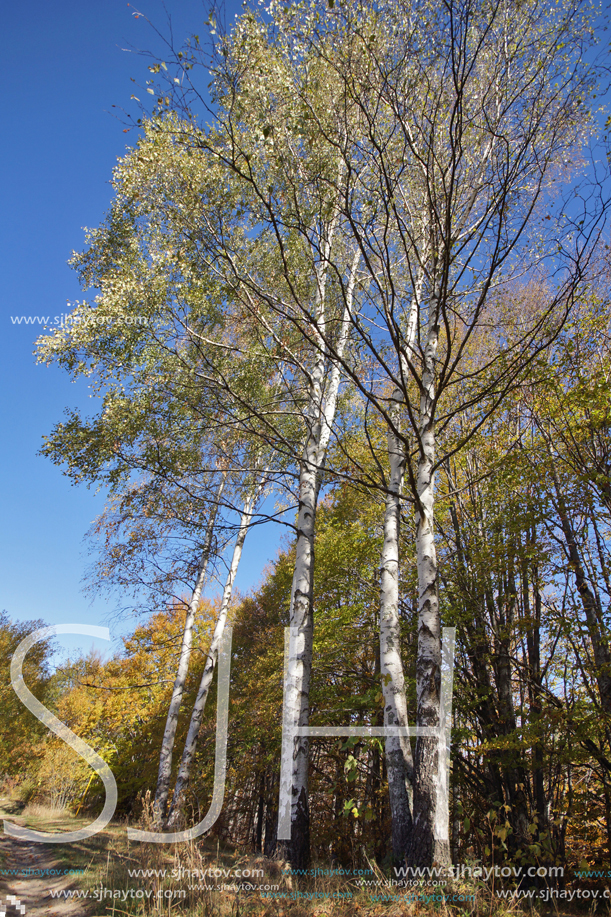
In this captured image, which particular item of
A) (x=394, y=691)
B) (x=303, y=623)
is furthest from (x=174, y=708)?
(x=394, y=691)

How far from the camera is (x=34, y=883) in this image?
5.07 metres

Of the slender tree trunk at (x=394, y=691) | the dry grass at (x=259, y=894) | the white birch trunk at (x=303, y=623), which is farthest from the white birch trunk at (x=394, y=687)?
the white birch trunk at (x=303, y=623)

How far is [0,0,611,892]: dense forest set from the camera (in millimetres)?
3529

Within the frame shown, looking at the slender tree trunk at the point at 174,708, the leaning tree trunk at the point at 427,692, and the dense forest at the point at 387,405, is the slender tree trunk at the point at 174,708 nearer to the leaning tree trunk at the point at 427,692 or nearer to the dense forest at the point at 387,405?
the dense forest at the point at 387,405

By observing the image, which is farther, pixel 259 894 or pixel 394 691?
pixel 394 691

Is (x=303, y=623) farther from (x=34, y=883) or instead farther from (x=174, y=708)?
(x=174, y=708)

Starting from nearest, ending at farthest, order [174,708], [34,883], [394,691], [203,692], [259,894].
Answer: [259,894]
[394,691]
[34,883]
[174,708]
[203,692]

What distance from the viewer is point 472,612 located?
276 inches

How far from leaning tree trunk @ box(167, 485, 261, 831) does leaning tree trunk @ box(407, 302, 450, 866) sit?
14.9 feet

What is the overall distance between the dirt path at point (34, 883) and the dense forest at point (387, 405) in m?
1.12

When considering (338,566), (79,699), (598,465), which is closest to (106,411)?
(338,566)

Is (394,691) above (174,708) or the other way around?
above

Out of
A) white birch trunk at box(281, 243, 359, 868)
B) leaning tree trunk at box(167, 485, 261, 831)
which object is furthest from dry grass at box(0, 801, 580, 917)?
leaning tree trunk at box(167, 485, 261, 831)

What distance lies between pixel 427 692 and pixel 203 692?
7719 mm
